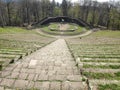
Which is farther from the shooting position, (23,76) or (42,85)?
(23,76)

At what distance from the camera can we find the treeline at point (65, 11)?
60062mm

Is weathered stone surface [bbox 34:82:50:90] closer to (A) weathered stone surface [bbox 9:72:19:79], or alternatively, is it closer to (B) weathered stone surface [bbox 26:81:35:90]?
(B) weathered stone surface [bbox 26:81:35:90]

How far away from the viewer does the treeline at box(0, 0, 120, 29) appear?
60.1 metres

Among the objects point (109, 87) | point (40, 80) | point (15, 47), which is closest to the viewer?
point (109, 87)

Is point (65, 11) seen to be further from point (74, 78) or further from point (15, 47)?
point (74, 78)

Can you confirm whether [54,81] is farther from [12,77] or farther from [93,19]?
[93,19]

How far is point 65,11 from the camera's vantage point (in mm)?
69125

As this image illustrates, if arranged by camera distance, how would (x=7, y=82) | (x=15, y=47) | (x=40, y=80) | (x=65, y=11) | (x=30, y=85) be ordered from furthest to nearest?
(x=65, y=11) < (x=15, y=47) < (x=40, y=80) < (x=7, y=82) < (x=30, y=85)

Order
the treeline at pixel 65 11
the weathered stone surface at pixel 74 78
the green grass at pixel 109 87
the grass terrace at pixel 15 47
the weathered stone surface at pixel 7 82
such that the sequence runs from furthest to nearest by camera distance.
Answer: the treeline at pixel 65 11, the grass terrace at pixel 15 47, the weathered stone surface at pixel 74 78, the weathered stone surface at pixel 7 82, the green grass at pixel 109 87

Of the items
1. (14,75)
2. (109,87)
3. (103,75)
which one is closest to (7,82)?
(14,75)

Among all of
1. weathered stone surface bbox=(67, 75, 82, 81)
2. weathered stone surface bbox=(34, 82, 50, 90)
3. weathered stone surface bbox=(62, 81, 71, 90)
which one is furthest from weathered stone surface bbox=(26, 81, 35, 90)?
weathered stone surface bbox=(67, 75, 82, 81)

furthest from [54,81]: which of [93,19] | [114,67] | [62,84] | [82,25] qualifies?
[93,19]

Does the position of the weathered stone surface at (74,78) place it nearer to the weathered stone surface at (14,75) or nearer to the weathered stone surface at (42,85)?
the weathered stone surface at (42,85)

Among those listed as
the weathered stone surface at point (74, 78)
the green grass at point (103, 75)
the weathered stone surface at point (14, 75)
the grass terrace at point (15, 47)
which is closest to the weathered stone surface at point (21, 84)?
the weathered stone surface at point (14, 75)
